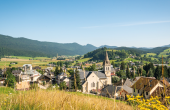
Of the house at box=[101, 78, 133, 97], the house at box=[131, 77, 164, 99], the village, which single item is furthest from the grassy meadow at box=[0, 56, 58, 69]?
the house at box=[131, 77, 164, 99]

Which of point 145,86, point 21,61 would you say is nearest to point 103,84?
point 145,86

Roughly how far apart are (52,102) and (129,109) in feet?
7.71

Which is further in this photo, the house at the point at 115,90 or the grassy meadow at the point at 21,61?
the grassy meadow at the point at 21,61

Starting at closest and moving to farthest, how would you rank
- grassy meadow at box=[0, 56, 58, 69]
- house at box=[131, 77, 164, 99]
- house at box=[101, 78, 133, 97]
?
house at box=[101, 78, 133, 97] → house at box=[131, 77, 164, 99] → grassy meadow at box=[0, 56, 58, 69]

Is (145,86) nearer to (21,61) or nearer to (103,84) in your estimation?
(103,84)

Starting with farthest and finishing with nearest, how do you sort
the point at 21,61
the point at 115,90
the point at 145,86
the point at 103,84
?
1. the point at 21,61
2. the point at 103,84
3. the point at 145,86
4. the point at 115,90

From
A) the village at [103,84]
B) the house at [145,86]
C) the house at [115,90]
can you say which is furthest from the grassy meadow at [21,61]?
the house at [145,86]

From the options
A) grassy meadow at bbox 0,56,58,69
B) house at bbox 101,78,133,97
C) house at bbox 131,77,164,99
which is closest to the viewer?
house at bbox 101,78,133,97

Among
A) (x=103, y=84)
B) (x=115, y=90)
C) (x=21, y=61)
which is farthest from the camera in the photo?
(x=21, y=61)

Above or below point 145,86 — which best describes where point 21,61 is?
below

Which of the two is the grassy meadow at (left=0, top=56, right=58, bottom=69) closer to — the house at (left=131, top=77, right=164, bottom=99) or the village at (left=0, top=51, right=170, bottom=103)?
the village at (left=0, top=51, right=170, bottom=103)

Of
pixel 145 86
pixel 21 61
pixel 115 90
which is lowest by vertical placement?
pixel 21 61

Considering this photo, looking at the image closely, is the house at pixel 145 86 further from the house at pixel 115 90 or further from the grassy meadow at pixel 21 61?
the grassy meadow at pixel 21 61

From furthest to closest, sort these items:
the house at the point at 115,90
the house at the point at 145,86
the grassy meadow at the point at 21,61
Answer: the grassy meadow at the point at 21,61 → the house at the point at 145,86 → the house at the point at 115,90
